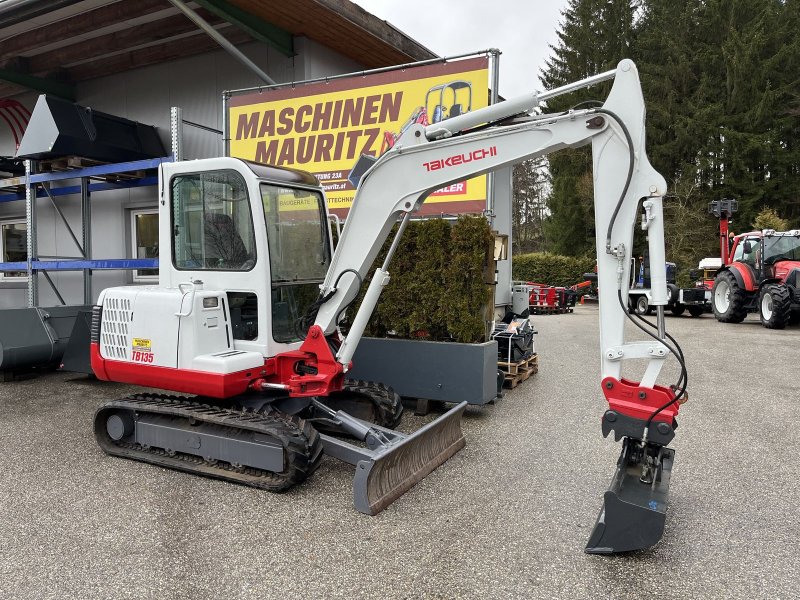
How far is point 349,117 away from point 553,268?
18426 millimetres

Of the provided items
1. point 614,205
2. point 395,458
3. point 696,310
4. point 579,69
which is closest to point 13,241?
point 395,458

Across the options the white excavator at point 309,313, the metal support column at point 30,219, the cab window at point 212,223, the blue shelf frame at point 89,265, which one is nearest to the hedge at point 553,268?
the blue shelf frame at point 89,265

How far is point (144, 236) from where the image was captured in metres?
10.4

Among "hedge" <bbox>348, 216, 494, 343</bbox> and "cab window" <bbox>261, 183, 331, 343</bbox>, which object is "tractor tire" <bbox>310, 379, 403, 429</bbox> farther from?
"hedge" <bbox>348, 216, 494, 343</bbox>

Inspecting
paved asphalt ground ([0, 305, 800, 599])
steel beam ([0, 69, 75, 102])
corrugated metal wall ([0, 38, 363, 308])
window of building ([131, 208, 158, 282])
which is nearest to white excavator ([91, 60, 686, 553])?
paved asphalt ground ([0, 305, 800, 599])

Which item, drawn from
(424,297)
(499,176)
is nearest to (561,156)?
A: (499,176)

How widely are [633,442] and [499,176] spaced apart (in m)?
6.11

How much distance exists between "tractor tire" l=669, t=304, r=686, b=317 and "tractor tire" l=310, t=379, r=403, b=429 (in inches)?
603

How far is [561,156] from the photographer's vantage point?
33.2 meters

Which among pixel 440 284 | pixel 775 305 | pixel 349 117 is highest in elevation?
pixel 349 117

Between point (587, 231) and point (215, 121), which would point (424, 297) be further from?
point (587, 231)

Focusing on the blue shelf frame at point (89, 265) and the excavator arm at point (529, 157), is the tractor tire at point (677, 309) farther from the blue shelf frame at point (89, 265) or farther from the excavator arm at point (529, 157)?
the excavator arm at point (529, 157)

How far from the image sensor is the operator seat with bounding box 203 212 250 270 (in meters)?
4.69

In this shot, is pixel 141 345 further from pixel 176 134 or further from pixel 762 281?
pixel 762 281
